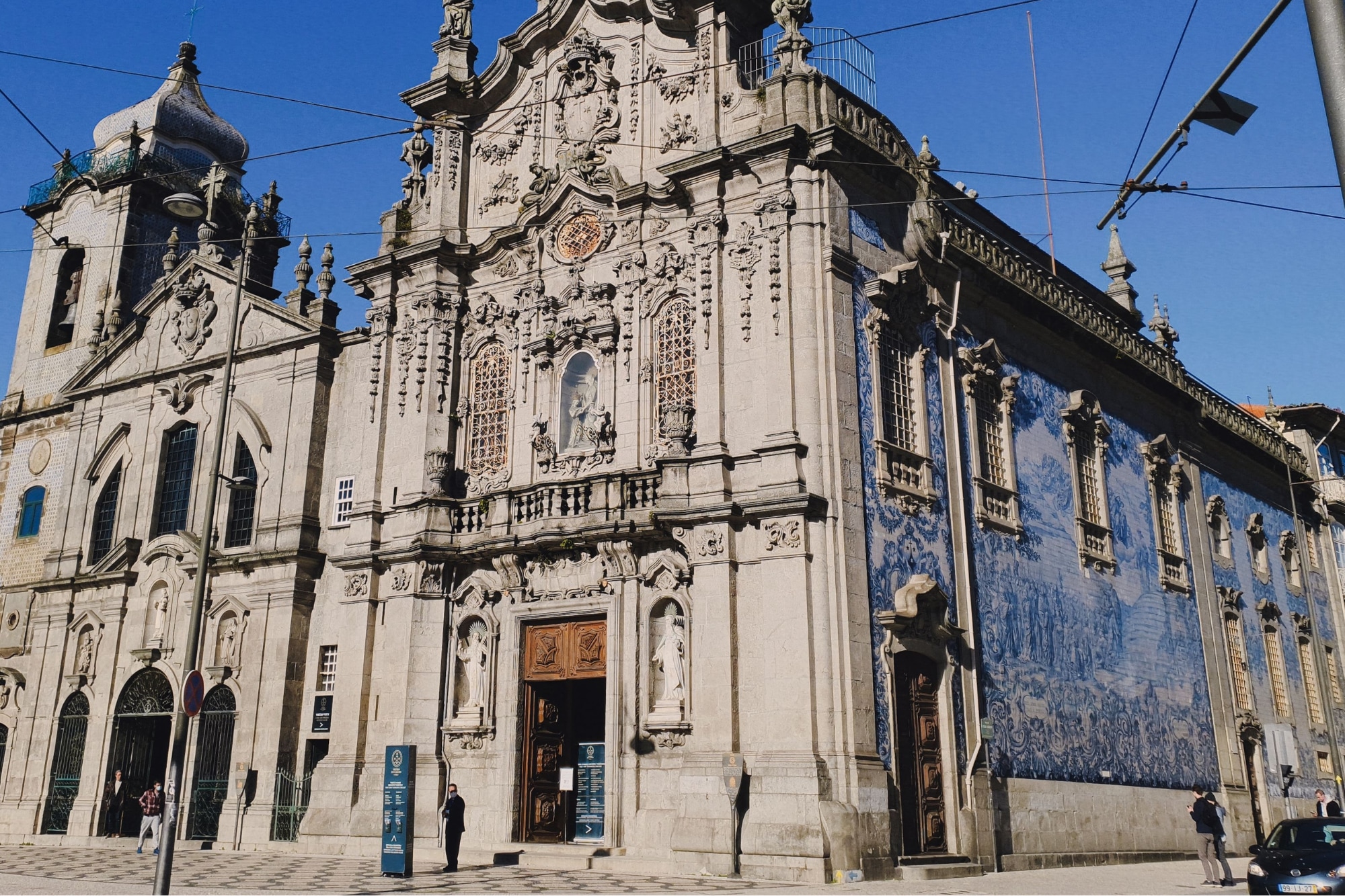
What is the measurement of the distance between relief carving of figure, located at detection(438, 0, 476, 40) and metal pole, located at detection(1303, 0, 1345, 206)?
76.2 ft

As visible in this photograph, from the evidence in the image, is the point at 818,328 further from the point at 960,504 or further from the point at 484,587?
the point at 484,587

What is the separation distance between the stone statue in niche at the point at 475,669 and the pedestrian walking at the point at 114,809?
10.7m

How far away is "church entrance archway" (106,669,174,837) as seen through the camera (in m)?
28.3

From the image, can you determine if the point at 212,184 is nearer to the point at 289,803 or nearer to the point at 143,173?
the point at 143,173

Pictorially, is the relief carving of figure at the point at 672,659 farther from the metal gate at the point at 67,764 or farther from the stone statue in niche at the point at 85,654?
the stone statue in niche at the point at 85,654

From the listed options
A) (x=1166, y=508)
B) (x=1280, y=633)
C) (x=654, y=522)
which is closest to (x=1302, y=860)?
(x=654, y=522)

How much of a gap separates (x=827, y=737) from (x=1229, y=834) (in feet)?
53.6

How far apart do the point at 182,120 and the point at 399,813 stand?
2904cm

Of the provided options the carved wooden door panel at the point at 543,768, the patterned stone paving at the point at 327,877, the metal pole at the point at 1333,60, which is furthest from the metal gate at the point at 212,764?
the metal pole at the point at 1333,60

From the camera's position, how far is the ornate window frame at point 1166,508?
30.9 m

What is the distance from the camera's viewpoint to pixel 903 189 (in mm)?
22875

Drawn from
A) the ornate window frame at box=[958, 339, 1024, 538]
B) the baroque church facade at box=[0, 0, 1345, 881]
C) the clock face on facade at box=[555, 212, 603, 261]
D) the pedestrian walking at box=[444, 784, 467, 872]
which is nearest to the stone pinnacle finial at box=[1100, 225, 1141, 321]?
the baroque church facade at box=[0, 0, 1345, 881]

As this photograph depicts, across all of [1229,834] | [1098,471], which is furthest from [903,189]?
[1229,834]

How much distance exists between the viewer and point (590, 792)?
21.4 meters
